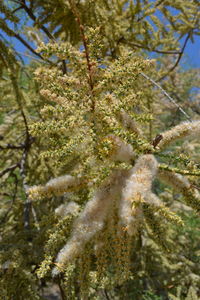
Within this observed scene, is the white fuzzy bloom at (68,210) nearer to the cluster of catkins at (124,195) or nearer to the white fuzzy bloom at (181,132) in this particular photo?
the cluster of catkins at (124,195)

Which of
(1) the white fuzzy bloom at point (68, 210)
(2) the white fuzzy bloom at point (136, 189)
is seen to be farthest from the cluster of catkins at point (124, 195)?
(1) the white fuzzy bloom at point (68, 210)

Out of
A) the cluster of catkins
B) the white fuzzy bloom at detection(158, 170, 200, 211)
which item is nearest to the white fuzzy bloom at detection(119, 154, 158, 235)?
the cluster of catkins

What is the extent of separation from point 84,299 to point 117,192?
0.66 metres

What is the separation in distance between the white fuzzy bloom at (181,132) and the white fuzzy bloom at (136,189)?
0.13 meters

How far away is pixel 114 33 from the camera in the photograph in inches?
132

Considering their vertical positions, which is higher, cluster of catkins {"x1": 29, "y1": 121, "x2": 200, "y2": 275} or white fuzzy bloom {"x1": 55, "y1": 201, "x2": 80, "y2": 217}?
cluster of catkins {"x1": 29, "y1": 121, "x2": 200, "y2": 275}

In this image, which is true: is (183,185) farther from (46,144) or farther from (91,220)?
(46,144)

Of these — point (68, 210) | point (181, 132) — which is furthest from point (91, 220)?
point (181, 132)

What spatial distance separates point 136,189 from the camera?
1132 mm

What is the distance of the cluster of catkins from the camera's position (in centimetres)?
118

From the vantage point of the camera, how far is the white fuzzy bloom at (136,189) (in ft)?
3.70

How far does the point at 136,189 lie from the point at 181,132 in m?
0.38

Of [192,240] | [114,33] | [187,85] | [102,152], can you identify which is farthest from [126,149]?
[187,85]

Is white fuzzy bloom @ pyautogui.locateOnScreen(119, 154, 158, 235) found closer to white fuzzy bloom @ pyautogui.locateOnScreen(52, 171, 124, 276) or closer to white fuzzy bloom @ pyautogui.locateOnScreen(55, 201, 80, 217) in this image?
white fuzzy bloom @ pyautogui.locateOnScreen(52, 171, 124, 276)
